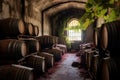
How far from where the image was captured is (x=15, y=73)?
357cm

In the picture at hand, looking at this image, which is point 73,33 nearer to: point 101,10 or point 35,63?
point 35,63

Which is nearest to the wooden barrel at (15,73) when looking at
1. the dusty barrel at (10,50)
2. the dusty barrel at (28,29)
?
the dusty barrel at (10,50)

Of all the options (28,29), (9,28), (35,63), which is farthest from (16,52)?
(28,29)

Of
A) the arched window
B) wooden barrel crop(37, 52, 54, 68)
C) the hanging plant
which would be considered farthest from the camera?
the arched window

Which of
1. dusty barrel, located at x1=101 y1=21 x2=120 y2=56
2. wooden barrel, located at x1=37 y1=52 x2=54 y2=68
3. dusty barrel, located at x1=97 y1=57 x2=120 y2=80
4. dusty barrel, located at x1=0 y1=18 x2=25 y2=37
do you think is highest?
dusty barrel, located at x1=0 y1=18 x2=25 y2=37

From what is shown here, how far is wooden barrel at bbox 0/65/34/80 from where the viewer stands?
3494 mm

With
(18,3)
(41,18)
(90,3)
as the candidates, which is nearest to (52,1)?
(41,18)

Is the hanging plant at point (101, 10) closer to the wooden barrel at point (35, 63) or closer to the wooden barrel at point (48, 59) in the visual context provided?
the wooden barrel at point (35, 63)

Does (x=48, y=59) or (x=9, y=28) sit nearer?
(x=9, y=28)

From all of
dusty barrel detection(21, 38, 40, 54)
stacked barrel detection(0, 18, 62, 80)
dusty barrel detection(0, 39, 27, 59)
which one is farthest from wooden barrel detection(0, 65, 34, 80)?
dusty barrel detection(21, 38, 40, 54)

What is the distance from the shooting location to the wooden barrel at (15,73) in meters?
3.49

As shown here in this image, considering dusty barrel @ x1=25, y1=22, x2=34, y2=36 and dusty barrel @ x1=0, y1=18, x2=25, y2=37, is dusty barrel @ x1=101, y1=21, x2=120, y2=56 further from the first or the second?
dusty barrel @ x1=25, y1=22, x2=34, y2=36

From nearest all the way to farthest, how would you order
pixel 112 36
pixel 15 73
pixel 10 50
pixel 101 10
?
pixel 112 36 < pixel 15 73 < pixel 10 50 < pixel 101 10

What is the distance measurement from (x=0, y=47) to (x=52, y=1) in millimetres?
7557
